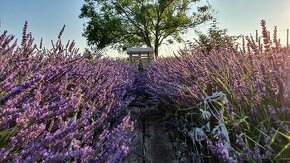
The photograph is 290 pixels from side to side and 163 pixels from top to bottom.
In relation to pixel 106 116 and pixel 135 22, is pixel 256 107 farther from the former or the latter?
pixel 135 22

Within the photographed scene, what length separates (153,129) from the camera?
10.6 feet

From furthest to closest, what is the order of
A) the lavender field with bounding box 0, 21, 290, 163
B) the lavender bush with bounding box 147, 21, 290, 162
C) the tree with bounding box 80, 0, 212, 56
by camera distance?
the tree with bounding box 80, 0, 212, 56 < the lavender bush with bounding box 147, 21, 290, 162 < the lavender field with bounding box 0, 21, 290, 163

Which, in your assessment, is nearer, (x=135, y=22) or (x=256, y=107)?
(x=256, y=107)

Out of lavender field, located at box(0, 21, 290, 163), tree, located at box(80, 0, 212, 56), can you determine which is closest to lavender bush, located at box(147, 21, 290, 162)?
lavender field, located at box(0, 21, 290, 163)

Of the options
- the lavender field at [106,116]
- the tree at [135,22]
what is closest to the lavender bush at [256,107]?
the lavender field at [106,116]

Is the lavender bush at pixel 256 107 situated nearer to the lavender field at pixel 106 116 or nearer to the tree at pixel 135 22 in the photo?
the lavender field at pixel 106 116

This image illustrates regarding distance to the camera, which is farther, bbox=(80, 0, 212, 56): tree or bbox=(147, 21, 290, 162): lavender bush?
bbox=(80, 0, 212, 56): tree

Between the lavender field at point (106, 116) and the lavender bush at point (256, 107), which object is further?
the lavender bush at point (256, 107)

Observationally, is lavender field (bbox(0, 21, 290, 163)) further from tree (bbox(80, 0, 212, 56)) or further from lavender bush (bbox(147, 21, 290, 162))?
tree (bbox(80, 0, 212, 56))

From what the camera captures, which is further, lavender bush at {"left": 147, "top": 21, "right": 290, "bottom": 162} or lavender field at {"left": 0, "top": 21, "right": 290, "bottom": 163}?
lavender bush at {"left": 147, "top": 21, "right": 290, "bottom": 162}

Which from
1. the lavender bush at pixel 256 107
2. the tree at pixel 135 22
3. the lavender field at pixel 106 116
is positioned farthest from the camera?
the tree at pixel 135 22

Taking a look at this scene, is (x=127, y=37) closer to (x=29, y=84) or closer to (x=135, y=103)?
(x=135, y=103)

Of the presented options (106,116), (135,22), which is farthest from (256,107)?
(135,22)

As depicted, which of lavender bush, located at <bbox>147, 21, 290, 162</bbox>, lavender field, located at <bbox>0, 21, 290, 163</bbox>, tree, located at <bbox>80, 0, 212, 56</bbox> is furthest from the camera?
tree, located at <bbox>80, 0, 212, 56</bbox>
